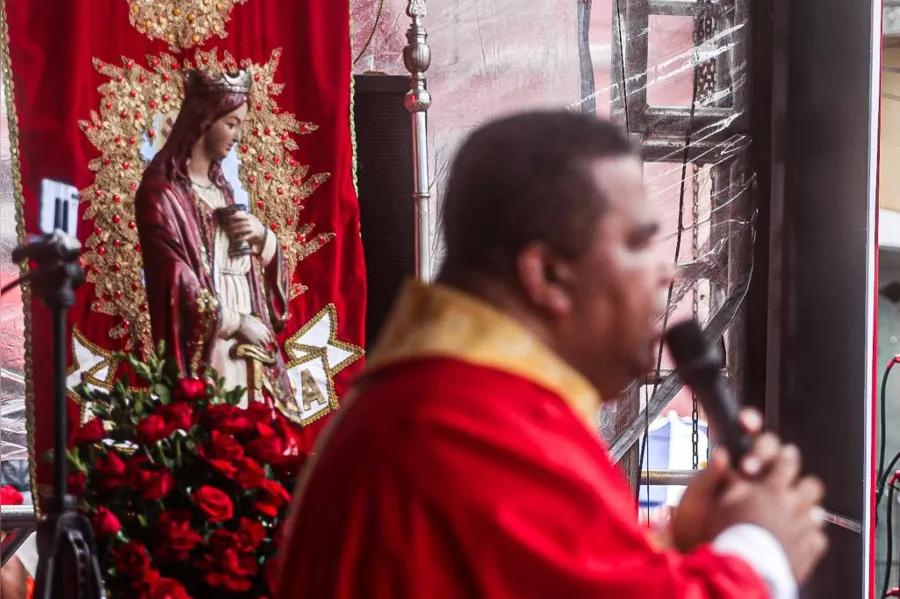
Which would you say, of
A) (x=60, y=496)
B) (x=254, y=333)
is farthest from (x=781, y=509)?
(x=254, y=333)

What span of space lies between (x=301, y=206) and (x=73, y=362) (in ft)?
2.04

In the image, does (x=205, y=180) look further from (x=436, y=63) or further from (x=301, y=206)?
(x=436, y=63)

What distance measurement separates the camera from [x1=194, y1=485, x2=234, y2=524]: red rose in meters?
1.50

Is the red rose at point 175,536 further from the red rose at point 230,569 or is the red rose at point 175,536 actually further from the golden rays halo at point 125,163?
the golden rays halo at point 125,163

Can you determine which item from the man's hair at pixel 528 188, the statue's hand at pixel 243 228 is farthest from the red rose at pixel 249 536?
the statue's hand at pixel 243 228

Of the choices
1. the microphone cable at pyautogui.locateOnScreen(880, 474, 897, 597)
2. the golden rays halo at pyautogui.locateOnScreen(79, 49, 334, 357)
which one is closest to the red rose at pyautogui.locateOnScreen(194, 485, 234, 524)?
the golden rays halo at pyautogui.locateOnScreen(79, 49, 334, 357)

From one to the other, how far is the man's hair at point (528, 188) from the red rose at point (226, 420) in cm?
81

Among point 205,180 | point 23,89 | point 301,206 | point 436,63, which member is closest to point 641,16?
point 436,63

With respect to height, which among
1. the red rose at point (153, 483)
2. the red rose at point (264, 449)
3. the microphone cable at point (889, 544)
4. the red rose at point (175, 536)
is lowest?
the microphone cable at point (889, 544)

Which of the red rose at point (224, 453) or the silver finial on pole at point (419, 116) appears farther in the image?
the silver finial on pole at point (419, 116)

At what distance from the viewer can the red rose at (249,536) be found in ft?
4.98

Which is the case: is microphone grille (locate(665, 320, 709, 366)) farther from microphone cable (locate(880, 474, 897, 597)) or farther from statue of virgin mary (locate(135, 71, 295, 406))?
microphone cable (locate(880, 474, 897, 597))

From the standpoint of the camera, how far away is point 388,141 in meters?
2.56

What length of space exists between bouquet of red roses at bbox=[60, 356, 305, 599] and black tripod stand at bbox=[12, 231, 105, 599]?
0.05 metres
